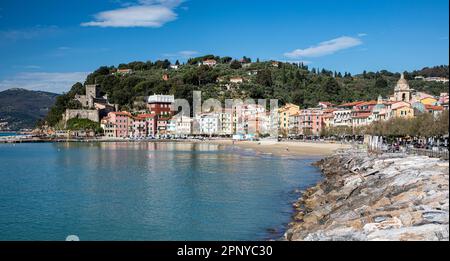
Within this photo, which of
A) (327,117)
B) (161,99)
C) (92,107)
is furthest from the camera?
(92,107)

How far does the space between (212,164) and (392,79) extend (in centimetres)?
8501

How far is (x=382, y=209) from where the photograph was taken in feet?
31.8

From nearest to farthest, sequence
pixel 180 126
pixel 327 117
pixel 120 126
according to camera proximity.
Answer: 1. pixel 327 117
2. pixel 180 126
3. pixel 120 126

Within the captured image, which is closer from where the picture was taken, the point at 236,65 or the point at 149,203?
the point at 149,203

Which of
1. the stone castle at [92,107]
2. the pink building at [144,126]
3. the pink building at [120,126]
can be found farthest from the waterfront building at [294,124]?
the stone castle at [92,107]

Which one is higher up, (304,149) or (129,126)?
(129,126)

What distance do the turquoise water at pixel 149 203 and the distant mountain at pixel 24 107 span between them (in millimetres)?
63811

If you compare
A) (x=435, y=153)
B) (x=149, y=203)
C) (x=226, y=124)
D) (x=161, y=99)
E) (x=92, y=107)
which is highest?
(x=161, y=99)

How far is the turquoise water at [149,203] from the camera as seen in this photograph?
12328 mm

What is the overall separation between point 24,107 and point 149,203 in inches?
3791

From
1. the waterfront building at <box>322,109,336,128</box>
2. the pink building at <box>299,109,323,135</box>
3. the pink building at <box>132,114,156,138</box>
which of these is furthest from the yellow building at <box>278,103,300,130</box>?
the pink building at <box>132,114,156,138</box>

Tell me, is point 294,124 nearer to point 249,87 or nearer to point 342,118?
point 342,118

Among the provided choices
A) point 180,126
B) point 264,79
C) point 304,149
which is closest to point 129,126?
point 180,126

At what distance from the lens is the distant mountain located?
88875mm
